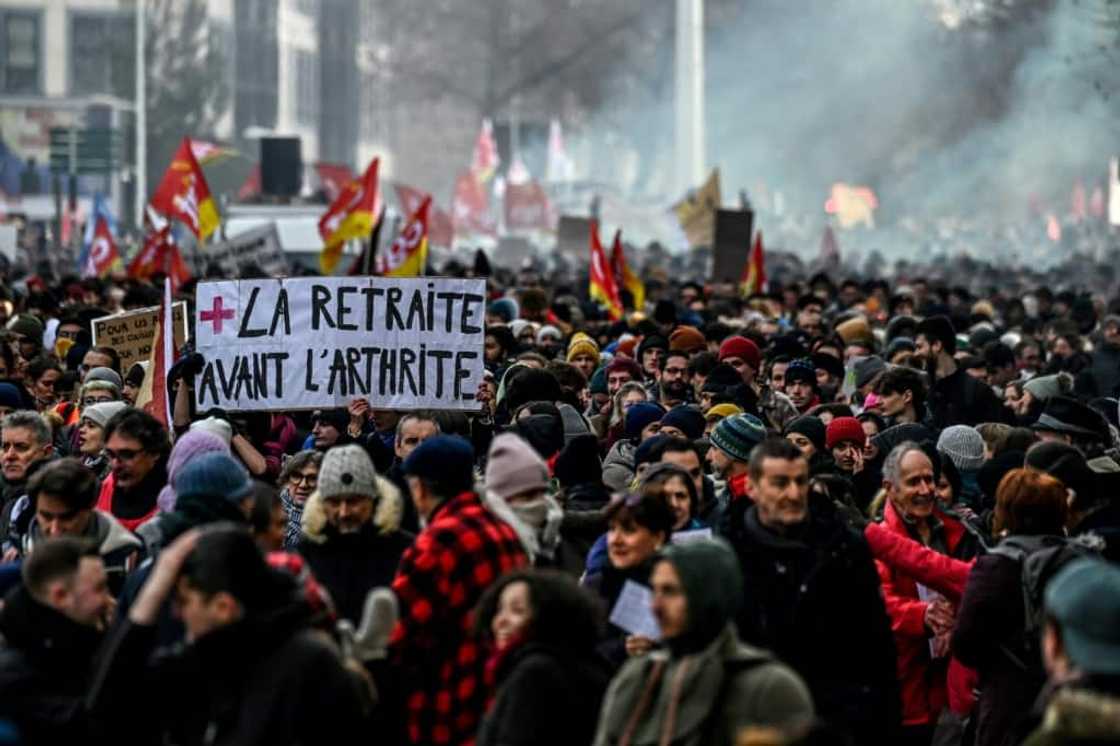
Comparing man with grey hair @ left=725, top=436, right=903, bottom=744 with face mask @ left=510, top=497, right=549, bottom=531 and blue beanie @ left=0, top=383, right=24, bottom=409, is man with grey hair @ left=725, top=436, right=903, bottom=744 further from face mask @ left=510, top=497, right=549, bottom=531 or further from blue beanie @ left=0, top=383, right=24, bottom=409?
blue beanie @ left=0, top=383, right=24, bottom=409

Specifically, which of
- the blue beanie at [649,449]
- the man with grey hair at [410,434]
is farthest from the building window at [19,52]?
the blue beanie at [649,449]

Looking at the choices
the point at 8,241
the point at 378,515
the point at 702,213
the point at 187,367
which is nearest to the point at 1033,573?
the point at 378,515

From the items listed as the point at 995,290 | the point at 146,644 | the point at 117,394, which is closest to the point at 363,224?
the point at 995,290

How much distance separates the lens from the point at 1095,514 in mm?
8523

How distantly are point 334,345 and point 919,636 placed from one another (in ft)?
11.8

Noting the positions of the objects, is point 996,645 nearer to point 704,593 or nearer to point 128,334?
point 704,593

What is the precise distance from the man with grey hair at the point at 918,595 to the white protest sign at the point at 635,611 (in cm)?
163

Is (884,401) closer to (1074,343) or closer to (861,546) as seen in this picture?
(861,546)

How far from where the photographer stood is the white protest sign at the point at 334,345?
37.6 feet

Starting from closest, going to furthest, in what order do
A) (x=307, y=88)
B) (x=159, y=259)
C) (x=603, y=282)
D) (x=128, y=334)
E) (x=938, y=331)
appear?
1. (x=128, y=334)
2. (x=938, y=331)
3. (x=603, y=282)
4. (x=159, y=259)
5. (x=307, y=88)

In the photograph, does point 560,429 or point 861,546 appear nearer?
point 861,546

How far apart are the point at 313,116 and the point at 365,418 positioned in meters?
80.4

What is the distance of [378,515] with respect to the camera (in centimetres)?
775

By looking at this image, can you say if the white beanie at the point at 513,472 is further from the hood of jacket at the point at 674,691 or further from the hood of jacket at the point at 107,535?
the hood of jacket at the point at 674,691
